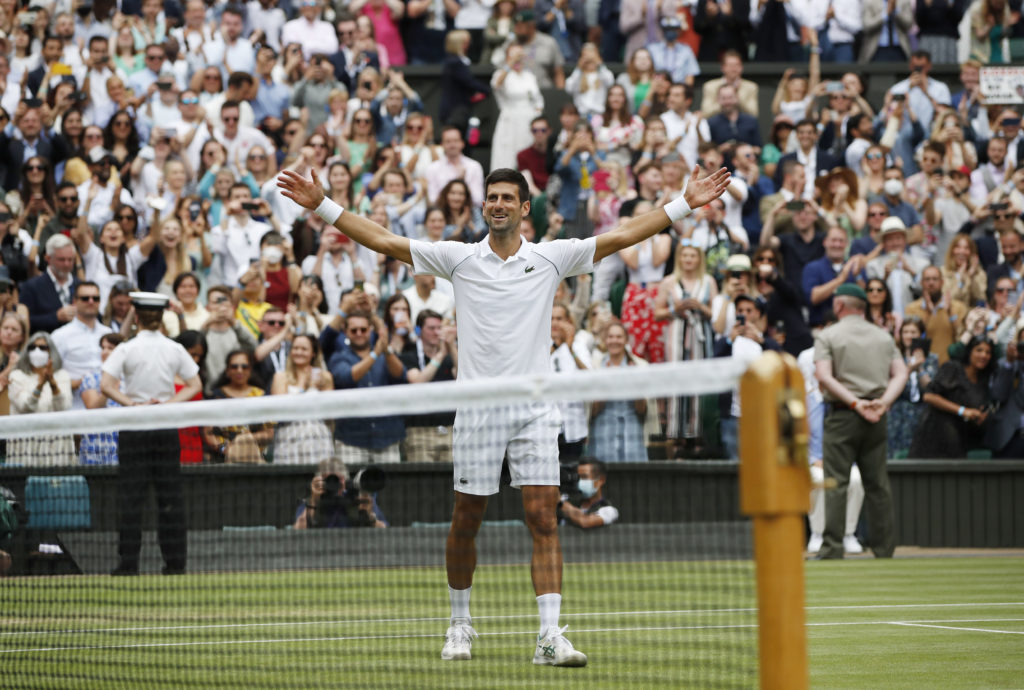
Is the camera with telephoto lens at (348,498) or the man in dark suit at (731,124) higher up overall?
the man in dark suit at (731,124)

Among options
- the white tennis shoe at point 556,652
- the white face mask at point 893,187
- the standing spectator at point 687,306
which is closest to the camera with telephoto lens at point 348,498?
the white tennis shoe at point 556,652

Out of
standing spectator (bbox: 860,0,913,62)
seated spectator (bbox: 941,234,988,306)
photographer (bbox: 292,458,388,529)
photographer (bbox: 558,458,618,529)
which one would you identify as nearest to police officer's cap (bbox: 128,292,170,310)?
photographer (bbox: 558,458,618,529)

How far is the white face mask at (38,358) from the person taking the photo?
14570 mm

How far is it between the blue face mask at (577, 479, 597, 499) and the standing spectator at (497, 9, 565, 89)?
12307 millimetres

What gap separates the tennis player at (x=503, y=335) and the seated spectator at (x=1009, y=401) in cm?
1038

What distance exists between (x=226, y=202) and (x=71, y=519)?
10.4m

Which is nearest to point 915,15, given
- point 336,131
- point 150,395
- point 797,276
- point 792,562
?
point 797,276

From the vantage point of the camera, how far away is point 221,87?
2042 cm

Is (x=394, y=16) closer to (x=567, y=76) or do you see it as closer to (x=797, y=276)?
(x=567, y=76)

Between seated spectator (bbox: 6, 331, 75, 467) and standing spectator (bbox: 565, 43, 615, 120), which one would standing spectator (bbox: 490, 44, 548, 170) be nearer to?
standing spectator (bbox: 565, 43, 615, 120)

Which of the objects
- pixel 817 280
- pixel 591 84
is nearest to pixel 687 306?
pixel 817 280

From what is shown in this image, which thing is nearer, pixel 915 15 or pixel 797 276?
pixel 797 276

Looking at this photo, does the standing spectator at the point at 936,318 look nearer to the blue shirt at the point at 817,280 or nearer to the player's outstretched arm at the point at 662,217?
the blue shirt at the point at 817,280

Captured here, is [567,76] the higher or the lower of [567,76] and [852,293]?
the higher
